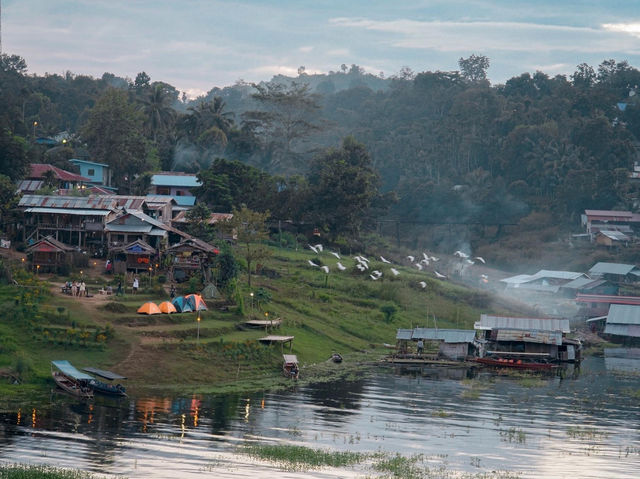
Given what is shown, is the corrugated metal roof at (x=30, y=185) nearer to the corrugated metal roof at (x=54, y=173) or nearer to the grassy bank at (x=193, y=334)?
the corrugated metal roof at (x=54, y=173)

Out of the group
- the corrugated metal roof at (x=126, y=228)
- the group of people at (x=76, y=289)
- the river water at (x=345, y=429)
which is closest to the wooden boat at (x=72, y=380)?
the river water at (x=345, y=429)

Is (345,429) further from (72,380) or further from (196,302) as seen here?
(196,302)

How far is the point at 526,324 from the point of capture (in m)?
64.9

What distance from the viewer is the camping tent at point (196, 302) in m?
56.2

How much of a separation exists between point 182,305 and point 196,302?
1.00m

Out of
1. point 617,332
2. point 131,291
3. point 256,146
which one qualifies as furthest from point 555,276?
point 131,291

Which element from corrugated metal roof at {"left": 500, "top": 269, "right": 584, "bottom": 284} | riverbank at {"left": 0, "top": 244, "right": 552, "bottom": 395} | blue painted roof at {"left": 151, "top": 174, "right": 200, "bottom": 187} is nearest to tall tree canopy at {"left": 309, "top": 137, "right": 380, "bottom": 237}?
blue painted roof at {"left": 151, "top": 174, "right": 200, "bottom": 187}

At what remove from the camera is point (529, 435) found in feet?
135

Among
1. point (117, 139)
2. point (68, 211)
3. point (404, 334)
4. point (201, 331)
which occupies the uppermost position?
point (117, 139)

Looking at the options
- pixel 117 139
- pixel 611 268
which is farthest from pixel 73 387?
pixel 611 268

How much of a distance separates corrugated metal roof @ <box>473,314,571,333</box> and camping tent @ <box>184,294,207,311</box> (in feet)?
68.6

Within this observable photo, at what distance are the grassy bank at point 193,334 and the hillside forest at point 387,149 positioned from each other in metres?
21.2

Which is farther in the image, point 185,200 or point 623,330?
point 185,200

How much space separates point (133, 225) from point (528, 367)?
30332 millimetres
